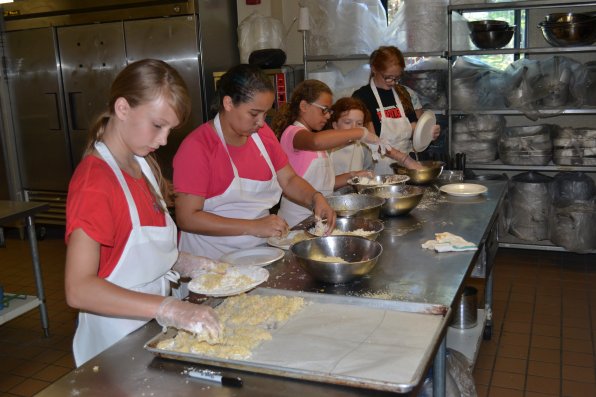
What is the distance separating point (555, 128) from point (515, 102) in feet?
1.32

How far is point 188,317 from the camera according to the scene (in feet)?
4.56

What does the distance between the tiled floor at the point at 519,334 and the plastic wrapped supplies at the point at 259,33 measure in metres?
2.59

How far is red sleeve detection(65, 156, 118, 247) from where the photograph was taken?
1.46m

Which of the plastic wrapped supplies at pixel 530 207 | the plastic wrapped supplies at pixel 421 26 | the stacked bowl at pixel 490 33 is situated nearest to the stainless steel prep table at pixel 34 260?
the plastic wrapped supplies at pixel 421 26

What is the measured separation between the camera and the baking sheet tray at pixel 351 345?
1277 millimetres

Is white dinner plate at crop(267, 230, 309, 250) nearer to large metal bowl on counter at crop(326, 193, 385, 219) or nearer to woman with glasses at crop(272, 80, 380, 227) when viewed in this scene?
large metal bowl on counter at crop(326, 193, 385, 219)

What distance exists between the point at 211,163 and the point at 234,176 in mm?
139

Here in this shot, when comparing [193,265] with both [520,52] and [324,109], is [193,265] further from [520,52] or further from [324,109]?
[520,52]

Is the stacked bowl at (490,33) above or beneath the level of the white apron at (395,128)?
above

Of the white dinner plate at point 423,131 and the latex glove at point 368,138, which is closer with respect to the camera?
the latex glove at point 368,138

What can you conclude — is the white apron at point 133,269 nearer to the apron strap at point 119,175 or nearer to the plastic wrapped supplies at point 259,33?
the apron strap at point 119,175

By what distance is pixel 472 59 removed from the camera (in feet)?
16.5

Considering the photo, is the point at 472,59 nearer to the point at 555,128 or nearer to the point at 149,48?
the point at 555,128

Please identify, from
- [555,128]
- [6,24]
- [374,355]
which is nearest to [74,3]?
[6,24]
